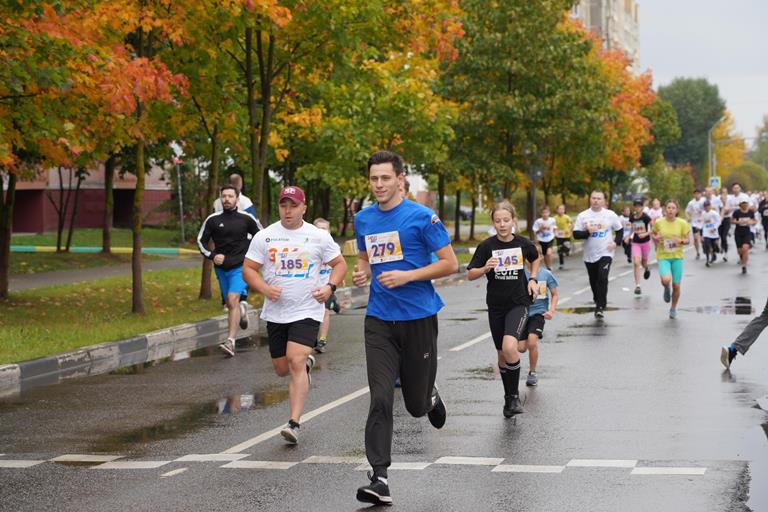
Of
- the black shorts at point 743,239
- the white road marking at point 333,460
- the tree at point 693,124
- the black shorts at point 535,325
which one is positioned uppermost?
the tree at point 693,124

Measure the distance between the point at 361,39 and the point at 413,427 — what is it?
44.8ft

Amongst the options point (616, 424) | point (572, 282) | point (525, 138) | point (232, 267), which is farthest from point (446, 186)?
point (616, 424)

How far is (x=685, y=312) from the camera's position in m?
20.0

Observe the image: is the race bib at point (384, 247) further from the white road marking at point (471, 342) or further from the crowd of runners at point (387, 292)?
the white road marking at point (471, 342)

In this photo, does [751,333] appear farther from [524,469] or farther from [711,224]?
[711,224]

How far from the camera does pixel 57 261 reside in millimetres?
31469

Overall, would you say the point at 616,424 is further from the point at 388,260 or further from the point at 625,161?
the point at 625,161

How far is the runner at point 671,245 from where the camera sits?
19.3 m

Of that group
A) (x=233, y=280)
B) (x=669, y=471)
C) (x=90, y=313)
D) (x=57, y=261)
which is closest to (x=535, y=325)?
(x=669, y=471)

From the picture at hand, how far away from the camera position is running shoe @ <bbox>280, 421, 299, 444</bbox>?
9336 millimetres

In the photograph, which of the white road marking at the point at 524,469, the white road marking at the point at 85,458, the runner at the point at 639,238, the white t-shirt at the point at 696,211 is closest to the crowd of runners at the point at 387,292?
the white road marking at the point at 524,469

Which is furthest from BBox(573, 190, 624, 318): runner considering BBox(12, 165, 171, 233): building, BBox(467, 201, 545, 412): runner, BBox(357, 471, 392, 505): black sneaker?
BBox(12, 165, 171, 233): building

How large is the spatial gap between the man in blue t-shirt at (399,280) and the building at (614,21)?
101 metres

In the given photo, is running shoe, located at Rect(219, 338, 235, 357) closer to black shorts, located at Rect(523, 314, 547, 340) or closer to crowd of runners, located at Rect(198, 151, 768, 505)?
crowd of runners, located at Rect(198, 151, 768, 505)
